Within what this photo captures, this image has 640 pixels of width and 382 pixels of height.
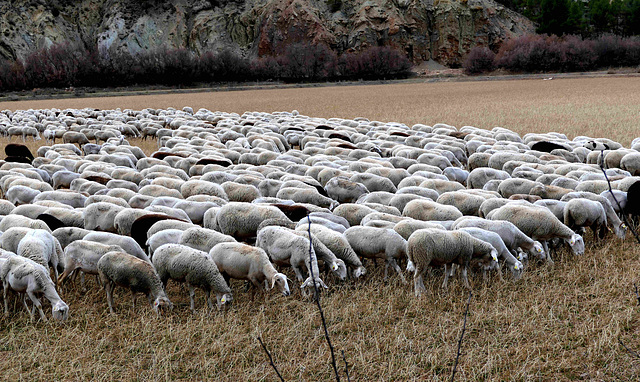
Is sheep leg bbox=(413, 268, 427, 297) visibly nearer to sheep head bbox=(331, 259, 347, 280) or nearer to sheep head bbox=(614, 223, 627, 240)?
sheep head bbox=(331, 259, 347, 280)

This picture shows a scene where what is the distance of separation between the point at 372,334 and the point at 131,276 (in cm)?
285

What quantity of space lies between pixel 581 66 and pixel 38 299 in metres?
67.2

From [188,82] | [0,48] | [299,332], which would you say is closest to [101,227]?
[299,332]

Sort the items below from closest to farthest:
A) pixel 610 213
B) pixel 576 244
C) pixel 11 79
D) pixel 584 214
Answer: pixel 576 244 < pixel 584 214 < pixel 610 213 < pixel 11 79

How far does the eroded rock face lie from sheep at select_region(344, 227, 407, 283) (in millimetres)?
84778

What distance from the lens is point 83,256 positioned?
6453 millimetres

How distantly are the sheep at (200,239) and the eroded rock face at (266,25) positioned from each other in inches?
3340

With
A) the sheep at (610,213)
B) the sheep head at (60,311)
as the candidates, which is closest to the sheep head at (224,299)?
the sheep head at (60,311)

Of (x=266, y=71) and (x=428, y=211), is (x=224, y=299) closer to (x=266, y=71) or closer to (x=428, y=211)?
(x=428, y=211)

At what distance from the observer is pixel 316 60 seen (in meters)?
68.2

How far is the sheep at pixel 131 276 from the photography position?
606 centimetres

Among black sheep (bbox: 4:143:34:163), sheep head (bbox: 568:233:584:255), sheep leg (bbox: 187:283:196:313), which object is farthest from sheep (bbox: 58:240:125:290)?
black sheep (bbox: 4:143:34:163)

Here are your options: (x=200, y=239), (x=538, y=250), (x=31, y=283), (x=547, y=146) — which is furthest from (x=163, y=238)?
(x=547, y=146)

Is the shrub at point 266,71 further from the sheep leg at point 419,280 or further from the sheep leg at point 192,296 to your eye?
the sheep leg at point 419,280
